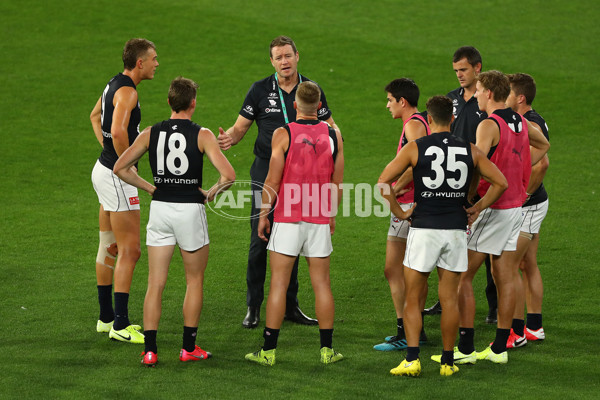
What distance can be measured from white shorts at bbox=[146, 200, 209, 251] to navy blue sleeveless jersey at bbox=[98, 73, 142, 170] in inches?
35.7

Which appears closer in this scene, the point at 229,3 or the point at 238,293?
the point at 238,293

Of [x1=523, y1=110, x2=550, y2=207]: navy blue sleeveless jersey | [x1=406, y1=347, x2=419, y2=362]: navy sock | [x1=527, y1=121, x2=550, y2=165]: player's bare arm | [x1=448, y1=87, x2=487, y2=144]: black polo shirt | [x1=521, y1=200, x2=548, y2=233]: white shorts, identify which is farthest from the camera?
[x1=448, y1=87, x2=487, y2=144]: black polo shirt

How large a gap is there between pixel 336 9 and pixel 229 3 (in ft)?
9.19

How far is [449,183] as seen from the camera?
5180 millimetres

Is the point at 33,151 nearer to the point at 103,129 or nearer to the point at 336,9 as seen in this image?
the point at 103,129

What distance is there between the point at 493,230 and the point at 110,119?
3084 mm

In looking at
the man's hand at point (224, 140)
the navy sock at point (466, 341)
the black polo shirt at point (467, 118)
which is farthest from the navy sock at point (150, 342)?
the black polo shirt at point (467, 118)

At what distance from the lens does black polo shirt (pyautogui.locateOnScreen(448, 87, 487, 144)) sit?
20.9 feet

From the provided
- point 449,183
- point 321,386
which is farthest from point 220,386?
point 449,183

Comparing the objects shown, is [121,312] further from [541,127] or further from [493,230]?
[541,127]

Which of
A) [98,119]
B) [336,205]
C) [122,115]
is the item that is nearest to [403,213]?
[336,205]

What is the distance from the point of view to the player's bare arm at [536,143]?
5.96 meters

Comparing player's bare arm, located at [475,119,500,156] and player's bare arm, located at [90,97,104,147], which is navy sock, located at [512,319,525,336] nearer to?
player's bare arm, located at [475,119,500,156]

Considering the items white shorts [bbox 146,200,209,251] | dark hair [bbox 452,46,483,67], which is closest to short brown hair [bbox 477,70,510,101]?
dark hair [bbox 452,46,483,67]
